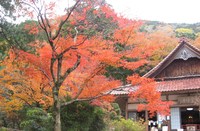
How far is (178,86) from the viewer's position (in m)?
18.4

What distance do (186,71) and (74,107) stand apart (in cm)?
1002

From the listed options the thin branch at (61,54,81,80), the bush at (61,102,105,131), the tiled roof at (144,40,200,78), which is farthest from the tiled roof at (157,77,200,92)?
the thin branch at (61,54,81,80)

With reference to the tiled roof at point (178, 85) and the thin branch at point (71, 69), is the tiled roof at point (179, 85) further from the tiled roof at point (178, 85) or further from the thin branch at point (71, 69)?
the thin branch at point (71, 69)

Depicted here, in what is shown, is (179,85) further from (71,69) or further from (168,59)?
(71,69)

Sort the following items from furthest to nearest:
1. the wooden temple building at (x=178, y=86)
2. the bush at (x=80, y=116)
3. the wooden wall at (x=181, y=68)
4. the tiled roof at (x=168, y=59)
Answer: the tiled roof at (x=168, y=59)
the wooden wall at (x=181, y=68)
the wooden temple building at (x=178, y=86)
the bush at (x=80, y=116)

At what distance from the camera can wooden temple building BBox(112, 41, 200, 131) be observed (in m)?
18.4

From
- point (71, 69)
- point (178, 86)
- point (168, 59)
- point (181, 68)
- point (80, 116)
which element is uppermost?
point (168, 59)

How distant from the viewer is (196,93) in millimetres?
18172

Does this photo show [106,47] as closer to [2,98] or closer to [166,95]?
[2,98]

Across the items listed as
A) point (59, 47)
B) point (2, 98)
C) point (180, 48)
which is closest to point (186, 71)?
point (180, 48)

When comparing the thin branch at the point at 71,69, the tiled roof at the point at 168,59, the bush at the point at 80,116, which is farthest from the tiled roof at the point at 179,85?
the thin branch at the point at 71,69

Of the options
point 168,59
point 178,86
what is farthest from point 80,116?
point 168,59

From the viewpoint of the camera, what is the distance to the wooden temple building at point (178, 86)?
18359 millimetres

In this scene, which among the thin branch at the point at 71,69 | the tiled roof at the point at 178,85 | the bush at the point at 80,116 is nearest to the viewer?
the thin branch at the point at 71,69
